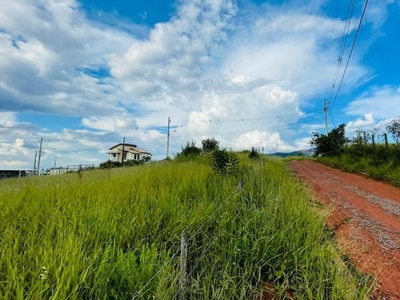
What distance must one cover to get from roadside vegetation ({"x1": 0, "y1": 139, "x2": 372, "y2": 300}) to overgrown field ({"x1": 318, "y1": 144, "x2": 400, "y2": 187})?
29.7 feet

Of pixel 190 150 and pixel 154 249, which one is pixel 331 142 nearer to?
pixel 190 150

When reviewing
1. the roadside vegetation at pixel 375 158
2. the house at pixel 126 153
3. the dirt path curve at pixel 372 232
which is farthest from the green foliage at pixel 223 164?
the house at pixel 126 153

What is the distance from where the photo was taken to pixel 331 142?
25.2m

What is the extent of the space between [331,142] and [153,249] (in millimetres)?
26356

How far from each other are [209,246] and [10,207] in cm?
241

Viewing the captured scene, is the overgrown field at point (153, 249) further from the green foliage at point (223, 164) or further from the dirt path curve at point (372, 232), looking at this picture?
the green foliage at point (223, 164)

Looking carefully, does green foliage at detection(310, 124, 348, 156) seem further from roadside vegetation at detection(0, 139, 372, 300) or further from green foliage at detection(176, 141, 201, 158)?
roadside vegetation at detection(0, 139, 372, 300)

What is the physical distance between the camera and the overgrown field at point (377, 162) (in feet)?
34.7

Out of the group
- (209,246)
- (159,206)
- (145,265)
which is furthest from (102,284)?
(159,206)

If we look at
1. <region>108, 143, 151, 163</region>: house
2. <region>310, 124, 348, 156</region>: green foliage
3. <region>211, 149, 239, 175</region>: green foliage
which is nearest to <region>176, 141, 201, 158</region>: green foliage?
<region>211, 149, 239, 175</region>: green foliage

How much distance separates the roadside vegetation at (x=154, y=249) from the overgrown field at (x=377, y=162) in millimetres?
9056

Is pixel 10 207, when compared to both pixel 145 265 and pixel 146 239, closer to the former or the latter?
pixel 146 239

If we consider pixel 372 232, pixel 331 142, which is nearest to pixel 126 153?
pixel 331 142

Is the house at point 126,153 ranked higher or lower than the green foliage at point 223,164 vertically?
higher
